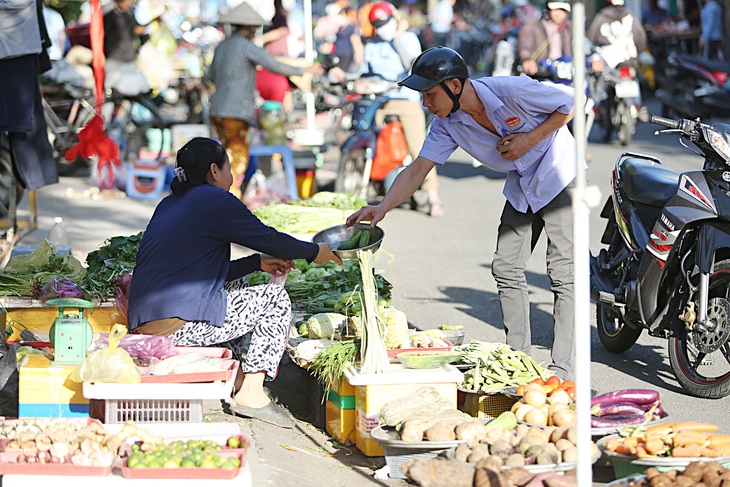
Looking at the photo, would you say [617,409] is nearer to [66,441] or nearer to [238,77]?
[66,441]

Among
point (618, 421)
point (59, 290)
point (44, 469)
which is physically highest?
point (59, 290)

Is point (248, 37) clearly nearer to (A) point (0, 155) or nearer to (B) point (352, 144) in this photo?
(B) point (352, 144)

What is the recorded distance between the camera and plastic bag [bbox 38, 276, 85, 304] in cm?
605

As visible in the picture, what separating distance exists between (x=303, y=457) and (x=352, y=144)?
7.42 metres

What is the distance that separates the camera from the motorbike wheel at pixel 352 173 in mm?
12250

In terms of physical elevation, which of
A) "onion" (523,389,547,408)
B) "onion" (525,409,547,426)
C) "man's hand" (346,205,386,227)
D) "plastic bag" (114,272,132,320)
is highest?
"man's hand" (346,205,386,227)

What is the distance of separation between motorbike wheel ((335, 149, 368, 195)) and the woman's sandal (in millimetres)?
6630

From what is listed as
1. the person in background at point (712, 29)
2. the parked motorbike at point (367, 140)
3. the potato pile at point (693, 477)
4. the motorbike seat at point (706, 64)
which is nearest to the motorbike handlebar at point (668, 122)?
the potato pile at point (693, 477)

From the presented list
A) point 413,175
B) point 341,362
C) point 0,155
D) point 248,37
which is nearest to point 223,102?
point 248,37

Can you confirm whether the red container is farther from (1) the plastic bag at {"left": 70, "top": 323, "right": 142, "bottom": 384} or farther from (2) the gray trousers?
(2) the gray trousers

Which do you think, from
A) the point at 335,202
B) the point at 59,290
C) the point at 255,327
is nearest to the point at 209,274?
the point at 255,327

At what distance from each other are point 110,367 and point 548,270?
2649 mm

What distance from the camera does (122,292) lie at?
6.14m

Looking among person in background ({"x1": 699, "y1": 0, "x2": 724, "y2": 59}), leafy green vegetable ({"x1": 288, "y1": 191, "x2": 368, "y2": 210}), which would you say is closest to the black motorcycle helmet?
leafy green vegetable ({"x1": 288, "y1": 191, "x2": 368, "y2": 210})
